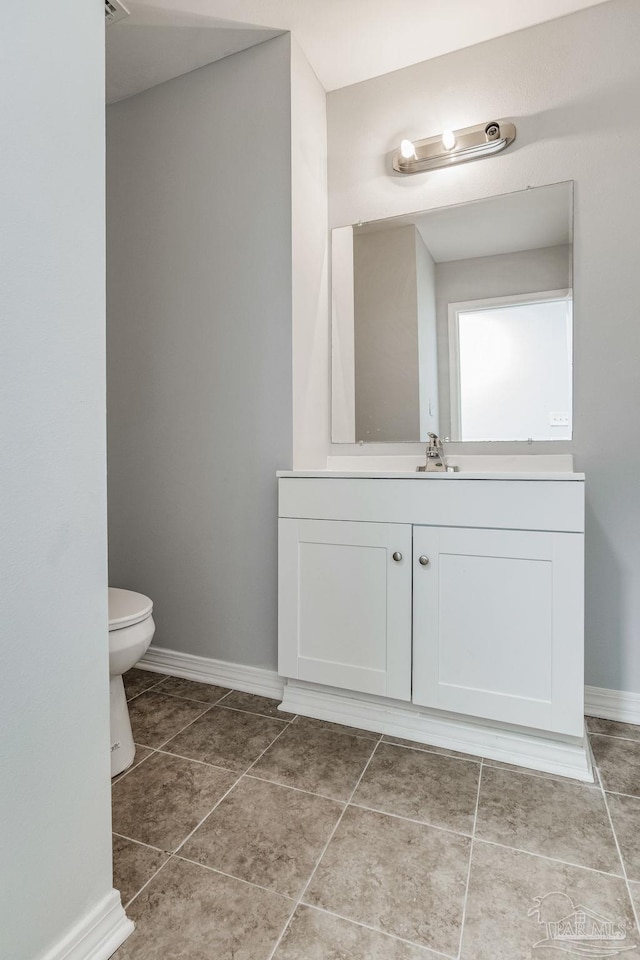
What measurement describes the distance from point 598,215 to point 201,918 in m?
2.37

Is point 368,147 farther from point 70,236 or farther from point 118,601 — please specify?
point 118,601

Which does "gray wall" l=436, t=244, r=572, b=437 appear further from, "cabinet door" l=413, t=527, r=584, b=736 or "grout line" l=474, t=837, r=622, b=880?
"grout line" l=474, t=837, r=622, b=880

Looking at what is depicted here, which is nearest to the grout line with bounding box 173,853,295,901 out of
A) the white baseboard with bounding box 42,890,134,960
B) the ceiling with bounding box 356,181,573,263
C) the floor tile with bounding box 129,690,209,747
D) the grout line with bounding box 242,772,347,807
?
the white baseboard with bounding box 42,890,134,960

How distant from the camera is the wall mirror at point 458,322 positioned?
6.40ft

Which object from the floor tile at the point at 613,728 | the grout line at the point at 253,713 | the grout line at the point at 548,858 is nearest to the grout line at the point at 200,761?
the grout line at the point at 253,713

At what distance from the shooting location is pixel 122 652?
151 centimetres

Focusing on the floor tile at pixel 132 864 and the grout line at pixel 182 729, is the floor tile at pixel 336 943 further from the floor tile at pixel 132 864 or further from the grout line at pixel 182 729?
the grout line at pixel 182 729

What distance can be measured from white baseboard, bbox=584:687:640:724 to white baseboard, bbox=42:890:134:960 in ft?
5.25

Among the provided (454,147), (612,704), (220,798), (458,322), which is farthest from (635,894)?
(454,147)

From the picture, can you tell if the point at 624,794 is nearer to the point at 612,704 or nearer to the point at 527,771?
the point at 527,771

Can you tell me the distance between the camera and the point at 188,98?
221 centimetres

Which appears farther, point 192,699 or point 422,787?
point 192,699

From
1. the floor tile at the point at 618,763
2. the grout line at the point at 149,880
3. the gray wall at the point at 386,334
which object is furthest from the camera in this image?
the gray wall at the point at 386,334

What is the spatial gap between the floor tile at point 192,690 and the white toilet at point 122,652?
16.6 inches
